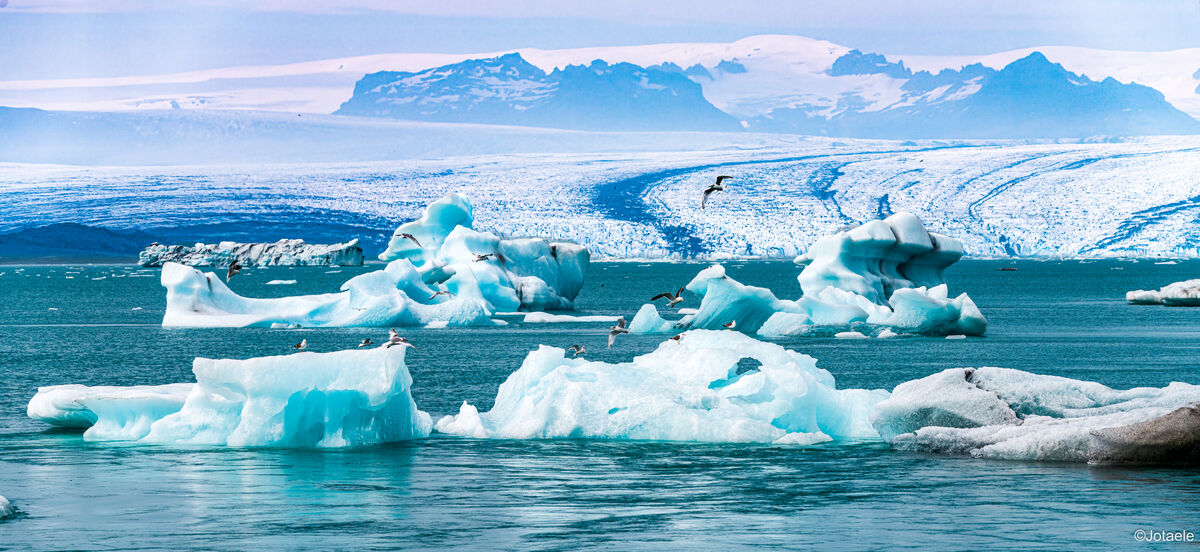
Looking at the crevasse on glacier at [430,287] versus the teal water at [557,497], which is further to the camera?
the crevasse on glacier at [430,287]

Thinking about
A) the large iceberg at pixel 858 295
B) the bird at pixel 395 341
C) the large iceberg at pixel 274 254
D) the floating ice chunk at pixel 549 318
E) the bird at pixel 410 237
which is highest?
the bird at pixel 410 237

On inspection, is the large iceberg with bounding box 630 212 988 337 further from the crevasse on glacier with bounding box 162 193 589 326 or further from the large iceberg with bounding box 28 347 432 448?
the large iceberg with bounding box 28 347 432 448

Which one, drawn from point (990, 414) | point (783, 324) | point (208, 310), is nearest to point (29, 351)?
point (208, 310)

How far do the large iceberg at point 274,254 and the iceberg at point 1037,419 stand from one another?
272 ft

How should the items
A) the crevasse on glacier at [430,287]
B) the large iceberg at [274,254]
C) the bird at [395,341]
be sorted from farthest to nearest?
1. the large iceberg at [274,254]
2. the crevasse on glacier at [430,287]
3. the bird at [395,341]

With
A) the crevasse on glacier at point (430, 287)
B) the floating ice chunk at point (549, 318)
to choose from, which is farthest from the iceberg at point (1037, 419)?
the floating ice chunk at point (549, 318)

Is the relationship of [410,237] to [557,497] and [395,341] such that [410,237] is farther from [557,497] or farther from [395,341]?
[557,497]

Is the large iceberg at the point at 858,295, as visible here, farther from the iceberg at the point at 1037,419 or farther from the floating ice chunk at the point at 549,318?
the iceberg at the point at 1037,419

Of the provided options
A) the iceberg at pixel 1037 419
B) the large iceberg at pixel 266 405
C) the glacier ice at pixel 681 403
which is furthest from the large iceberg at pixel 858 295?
the large iceberg at pixel 266 405

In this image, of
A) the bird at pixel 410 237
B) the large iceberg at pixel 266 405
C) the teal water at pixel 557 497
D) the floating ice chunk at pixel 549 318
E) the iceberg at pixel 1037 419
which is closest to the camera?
the teal water at pixel 557 497

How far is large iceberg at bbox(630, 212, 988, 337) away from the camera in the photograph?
99.9 feet

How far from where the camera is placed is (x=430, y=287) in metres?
39.4

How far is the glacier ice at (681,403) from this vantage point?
574 inches

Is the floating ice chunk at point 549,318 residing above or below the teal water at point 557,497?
below
